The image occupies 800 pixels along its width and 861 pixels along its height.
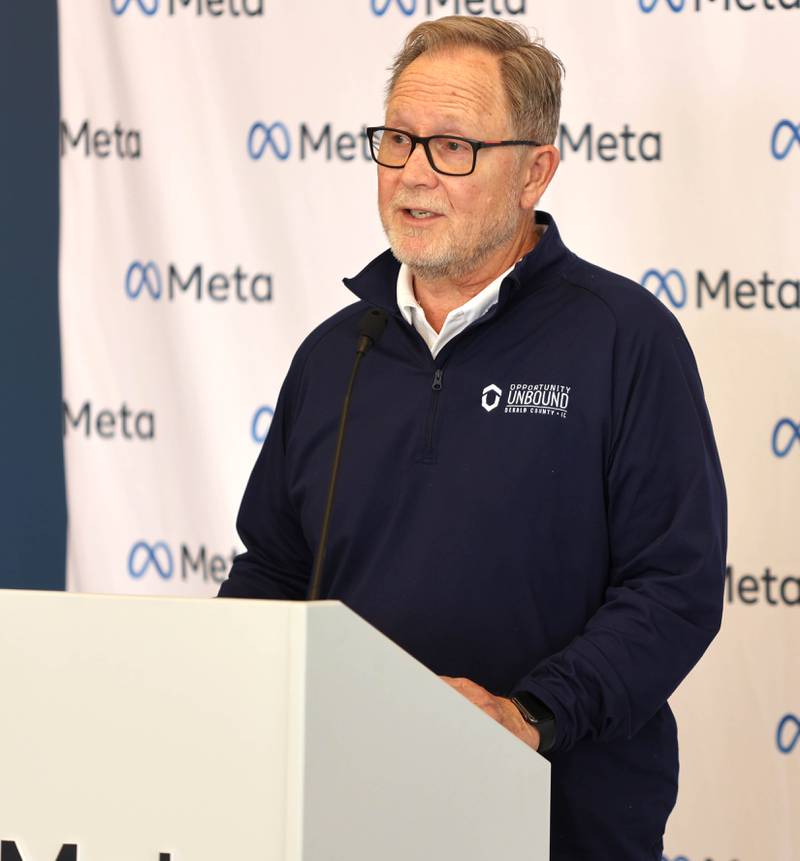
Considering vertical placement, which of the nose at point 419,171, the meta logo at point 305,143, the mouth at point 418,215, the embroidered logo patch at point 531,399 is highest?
the meta logo at point 305,143

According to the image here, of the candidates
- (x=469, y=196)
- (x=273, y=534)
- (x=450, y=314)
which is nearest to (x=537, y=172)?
(x=469, y=196)

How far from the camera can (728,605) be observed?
2602mm

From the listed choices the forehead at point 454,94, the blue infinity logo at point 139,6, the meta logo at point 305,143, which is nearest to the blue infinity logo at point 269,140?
the meta logo at point 305,143

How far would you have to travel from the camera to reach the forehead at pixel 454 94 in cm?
200

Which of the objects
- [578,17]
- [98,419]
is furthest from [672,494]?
[98,419]

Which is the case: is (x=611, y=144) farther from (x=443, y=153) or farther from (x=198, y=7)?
(x=198, y=7)

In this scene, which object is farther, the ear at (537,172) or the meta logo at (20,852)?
the ear at (537,172)

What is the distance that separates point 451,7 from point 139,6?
69 centimetres

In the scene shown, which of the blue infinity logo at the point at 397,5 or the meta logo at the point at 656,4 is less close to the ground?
the blue infinity logo at the point at 397,5

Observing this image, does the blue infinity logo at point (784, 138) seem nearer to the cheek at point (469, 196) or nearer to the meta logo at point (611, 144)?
the meta logo at point (611, 144)

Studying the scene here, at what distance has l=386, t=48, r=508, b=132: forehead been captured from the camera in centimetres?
200

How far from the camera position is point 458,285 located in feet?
6.88

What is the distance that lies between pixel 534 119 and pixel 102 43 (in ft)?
4.17

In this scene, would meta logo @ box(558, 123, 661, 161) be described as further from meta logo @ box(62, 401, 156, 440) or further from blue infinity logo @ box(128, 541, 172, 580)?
blue infinity logo @ box(128, 541, 172, 580)
